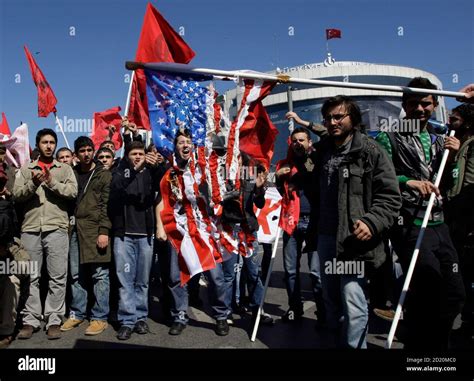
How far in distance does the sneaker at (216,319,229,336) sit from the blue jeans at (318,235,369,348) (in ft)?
5.29

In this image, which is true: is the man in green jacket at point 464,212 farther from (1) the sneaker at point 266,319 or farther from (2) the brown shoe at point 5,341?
(2) the brown shoe at point 5,341

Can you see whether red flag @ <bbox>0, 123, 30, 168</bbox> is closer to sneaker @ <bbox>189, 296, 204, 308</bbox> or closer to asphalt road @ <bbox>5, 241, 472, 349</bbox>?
asphalt road @ <bbox>5, 241, 472, 349</bbox>

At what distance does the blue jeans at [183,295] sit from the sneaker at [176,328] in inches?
1.3

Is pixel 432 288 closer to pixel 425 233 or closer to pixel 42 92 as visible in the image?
pixel 425 233

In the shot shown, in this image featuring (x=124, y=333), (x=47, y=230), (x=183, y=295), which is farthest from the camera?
(x=47, y=230)

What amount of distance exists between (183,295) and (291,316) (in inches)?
52.4

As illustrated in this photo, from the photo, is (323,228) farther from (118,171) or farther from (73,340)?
(73,340)

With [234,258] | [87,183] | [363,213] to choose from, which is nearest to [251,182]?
[234,258]

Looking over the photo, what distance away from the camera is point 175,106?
423 centimetres

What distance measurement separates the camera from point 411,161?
3.63 metres

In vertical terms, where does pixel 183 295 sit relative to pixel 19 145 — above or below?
below

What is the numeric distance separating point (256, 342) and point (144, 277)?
147cm

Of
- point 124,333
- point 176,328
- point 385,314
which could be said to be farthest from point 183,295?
point 385,314

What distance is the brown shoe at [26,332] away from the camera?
4.75 meters
